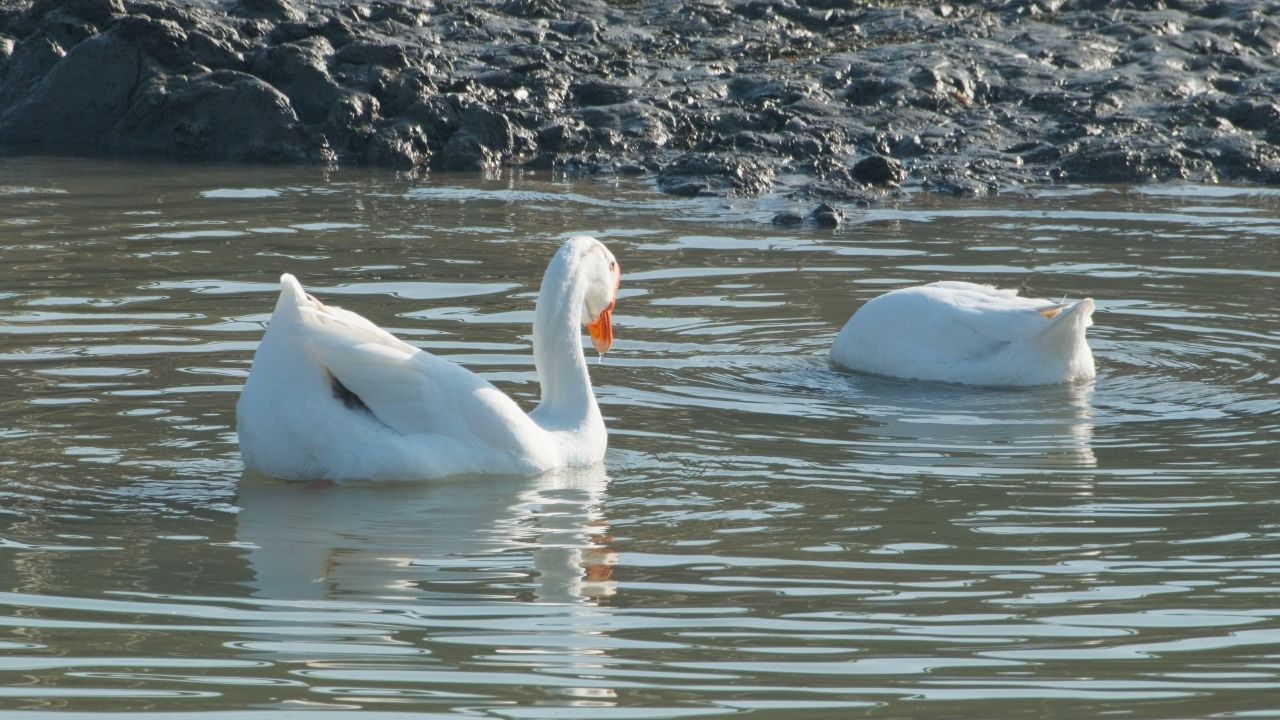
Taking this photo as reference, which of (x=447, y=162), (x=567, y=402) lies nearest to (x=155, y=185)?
(x=447, y=162)

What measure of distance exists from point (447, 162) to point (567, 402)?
860 centimetres

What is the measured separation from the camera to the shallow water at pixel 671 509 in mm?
4734

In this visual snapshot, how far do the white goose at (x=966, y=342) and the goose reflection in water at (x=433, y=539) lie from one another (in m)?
2.45

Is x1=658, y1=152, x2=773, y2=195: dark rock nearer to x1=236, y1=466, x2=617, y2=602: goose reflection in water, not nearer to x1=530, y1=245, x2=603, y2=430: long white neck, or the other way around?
x1=530, y1=245, x2=603, y2=430: long white neck

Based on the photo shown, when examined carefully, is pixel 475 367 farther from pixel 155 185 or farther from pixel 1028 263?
pixel 155 185

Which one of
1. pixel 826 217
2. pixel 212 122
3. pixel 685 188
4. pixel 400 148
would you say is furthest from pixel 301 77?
pixel 826 217

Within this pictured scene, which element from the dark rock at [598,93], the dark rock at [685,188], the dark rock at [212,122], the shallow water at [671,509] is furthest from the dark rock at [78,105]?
the dark rock at [685,188]

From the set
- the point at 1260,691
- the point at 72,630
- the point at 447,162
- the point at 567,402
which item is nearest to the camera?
the point at 1260,691

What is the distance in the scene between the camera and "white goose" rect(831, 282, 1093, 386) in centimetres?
909

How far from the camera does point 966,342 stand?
9.27 m

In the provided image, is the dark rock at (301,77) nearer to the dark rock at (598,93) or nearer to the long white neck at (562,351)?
the dark rock at (598,93)

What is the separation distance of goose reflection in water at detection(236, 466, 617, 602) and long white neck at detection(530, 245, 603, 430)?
0.25 m

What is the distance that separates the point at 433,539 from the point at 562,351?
1.39 meters

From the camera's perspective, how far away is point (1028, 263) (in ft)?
39.1
